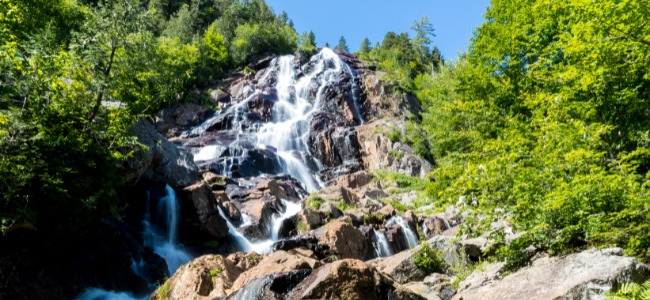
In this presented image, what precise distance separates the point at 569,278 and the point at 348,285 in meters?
3.16

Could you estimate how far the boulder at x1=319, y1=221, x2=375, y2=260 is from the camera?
13.1m

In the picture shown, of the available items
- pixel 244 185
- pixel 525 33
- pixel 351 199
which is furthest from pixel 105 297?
pixel 525 33

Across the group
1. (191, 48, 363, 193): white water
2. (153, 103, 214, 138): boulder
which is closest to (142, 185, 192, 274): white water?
(191, 48, 363, 193): white water

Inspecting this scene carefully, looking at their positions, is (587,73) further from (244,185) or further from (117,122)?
(244,185)

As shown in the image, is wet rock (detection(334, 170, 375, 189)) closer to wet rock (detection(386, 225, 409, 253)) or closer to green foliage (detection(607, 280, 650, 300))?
wet rock (detection(386, 225, 409, 253))

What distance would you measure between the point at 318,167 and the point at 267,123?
325 inches

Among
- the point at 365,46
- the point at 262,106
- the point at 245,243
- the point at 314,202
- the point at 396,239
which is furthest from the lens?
the point at 365,46

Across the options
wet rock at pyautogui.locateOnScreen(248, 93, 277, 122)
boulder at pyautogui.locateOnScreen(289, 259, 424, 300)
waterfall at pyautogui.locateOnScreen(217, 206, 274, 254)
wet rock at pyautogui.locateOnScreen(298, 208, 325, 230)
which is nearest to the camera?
boulder at pyautogui.locateOnScreen(289, 259, 424, 300)

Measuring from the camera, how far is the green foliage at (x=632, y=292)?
12.2ft

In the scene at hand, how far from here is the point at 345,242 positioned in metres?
13.5

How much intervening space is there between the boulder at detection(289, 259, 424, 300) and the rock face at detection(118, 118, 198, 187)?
33.7 ft

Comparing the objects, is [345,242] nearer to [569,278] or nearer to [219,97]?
[569,278]

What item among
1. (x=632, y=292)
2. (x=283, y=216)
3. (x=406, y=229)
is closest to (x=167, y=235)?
(x=283, y=216)

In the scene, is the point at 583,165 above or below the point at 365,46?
below
